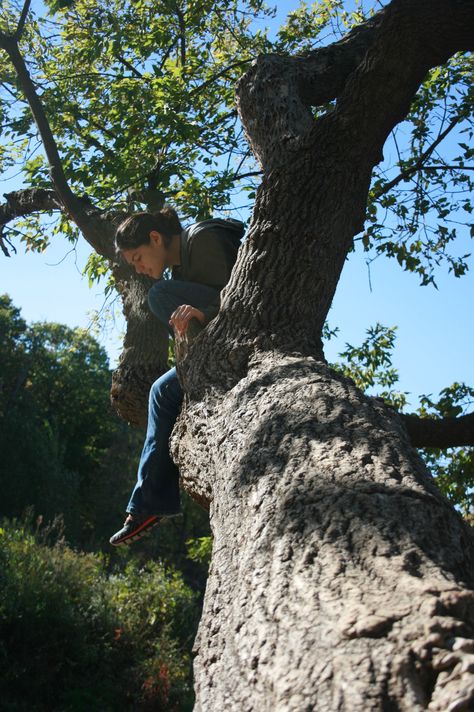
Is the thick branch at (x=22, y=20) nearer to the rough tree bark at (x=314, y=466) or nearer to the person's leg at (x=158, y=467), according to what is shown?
the rough tree bark at (x=314, y=466)

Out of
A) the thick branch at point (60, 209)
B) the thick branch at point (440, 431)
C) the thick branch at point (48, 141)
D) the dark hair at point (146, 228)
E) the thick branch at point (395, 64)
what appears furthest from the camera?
the thick branch at point (48, 141)

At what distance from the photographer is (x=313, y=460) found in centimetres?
230

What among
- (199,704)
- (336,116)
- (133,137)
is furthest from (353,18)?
(199,704)

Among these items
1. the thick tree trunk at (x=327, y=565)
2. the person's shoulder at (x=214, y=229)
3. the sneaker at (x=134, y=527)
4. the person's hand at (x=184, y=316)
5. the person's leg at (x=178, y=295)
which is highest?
the person's shoulder at (x=214, y=229)

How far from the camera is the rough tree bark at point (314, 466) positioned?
1.51 metres

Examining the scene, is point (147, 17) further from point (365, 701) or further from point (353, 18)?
point (365, 701)

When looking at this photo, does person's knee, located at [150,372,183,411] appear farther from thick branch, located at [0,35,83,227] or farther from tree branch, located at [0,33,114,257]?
thick branch, located at [0,35,83,227]

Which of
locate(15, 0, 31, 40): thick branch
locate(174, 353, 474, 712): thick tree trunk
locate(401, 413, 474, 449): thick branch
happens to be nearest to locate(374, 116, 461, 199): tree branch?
locate(401, 413, 474, 449): thick branch

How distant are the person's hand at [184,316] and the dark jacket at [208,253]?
1.29 ft

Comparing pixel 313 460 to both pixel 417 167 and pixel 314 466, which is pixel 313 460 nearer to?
pixel 314 466

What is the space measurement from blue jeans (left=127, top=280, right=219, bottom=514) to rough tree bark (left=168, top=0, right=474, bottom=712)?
444 mm

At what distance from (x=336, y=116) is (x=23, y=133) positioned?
221 inches

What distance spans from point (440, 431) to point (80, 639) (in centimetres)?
1099

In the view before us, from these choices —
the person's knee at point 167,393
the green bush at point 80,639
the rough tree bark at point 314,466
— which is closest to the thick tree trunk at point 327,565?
the rough tree bark at point 314,466
